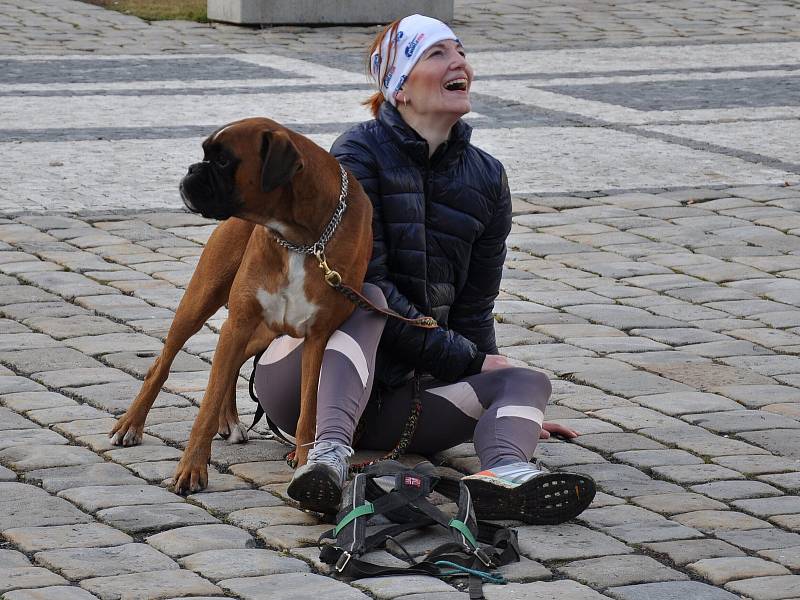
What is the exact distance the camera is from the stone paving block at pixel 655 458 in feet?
15.7

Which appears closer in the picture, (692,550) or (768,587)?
(768,587)

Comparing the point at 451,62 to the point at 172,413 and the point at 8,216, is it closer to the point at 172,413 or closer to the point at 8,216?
the point at 172,413

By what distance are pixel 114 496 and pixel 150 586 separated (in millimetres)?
726

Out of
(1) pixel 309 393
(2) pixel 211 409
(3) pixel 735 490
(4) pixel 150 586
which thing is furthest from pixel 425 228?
(4) pixel 150 586

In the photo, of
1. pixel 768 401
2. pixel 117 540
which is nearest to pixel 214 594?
pixel 117 540

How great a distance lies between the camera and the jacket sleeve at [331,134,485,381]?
4.61 m

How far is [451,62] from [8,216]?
4182mm

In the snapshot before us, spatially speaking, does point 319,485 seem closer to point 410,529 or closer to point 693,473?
point 410,529

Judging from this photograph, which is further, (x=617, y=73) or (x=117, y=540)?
(x=617, y=73)

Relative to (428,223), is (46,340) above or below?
below

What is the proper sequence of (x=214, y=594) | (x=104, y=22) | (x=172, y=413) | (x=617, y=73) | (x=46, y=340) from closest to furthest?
(x=214, y=594)
(x=172, y=413)
(x=46, y=340)
(x=617, y=73)
(x=104, y=22)

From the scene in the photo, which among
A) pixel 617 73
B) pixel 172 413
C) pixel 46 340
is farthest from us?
pixel 617 73

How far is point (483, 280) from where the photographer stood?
4922 mm

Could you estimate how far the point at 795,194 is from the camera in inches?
356
